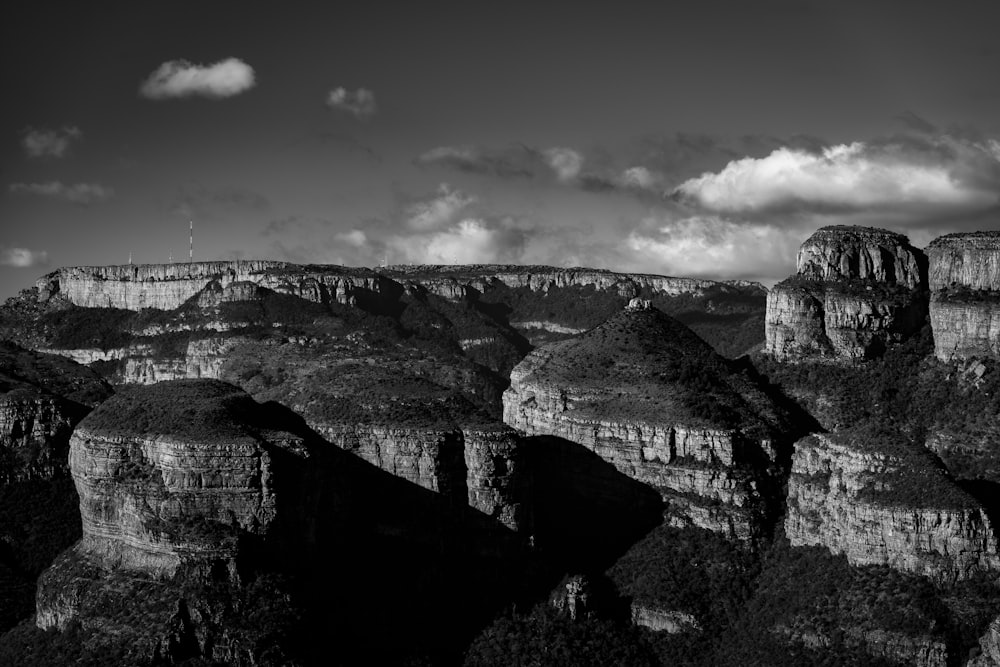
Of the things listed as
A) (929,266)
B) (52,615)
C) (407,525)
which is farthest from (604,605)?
(929,266)

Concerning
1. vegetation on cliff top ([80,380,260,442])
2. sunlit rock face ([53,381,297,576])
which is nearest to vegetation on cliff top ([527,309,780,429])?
vegetation on cliff top ([80,380,260,442])

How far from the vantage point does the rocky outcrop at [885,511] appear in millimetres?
69562

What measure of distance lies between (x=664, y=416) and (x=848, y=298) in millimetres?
22445

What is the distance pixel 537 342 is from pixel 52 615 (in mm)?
112545

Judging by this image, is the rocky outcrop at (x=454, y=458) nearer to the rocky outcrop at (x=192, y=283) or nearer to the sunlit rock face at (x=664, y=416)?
the sunlit rock face at (x=664, y=416)

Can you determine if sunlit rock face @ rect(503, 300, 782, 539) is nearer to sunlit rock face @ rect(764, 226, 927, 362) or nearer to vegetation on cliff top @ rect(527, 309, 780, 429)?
vegetation on cliff top @ rect(527, 309, 780, 429)

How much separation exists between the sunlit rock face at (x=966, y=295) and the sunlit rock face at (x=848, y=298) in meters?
2.08

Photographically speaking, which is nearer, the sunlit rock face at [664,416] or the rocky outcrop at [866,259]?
the sunlit rock face at [664,416]

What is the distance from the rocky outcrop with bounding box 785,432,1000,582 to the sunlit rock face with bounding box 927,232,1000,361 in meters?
22.6

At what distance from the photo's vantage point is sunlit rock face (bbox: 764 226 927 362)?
10088 cm

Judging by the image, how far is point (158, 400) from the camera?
240 ft

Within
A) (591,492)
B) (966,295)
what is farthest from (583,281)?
(591,492)

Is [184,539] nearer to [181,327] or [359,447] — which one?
[359,447]

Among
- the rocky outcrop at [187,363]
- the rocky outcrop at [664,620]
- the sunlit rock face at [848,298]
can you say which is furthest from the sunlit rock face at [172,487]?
the rocky outcrop at [187,363]
